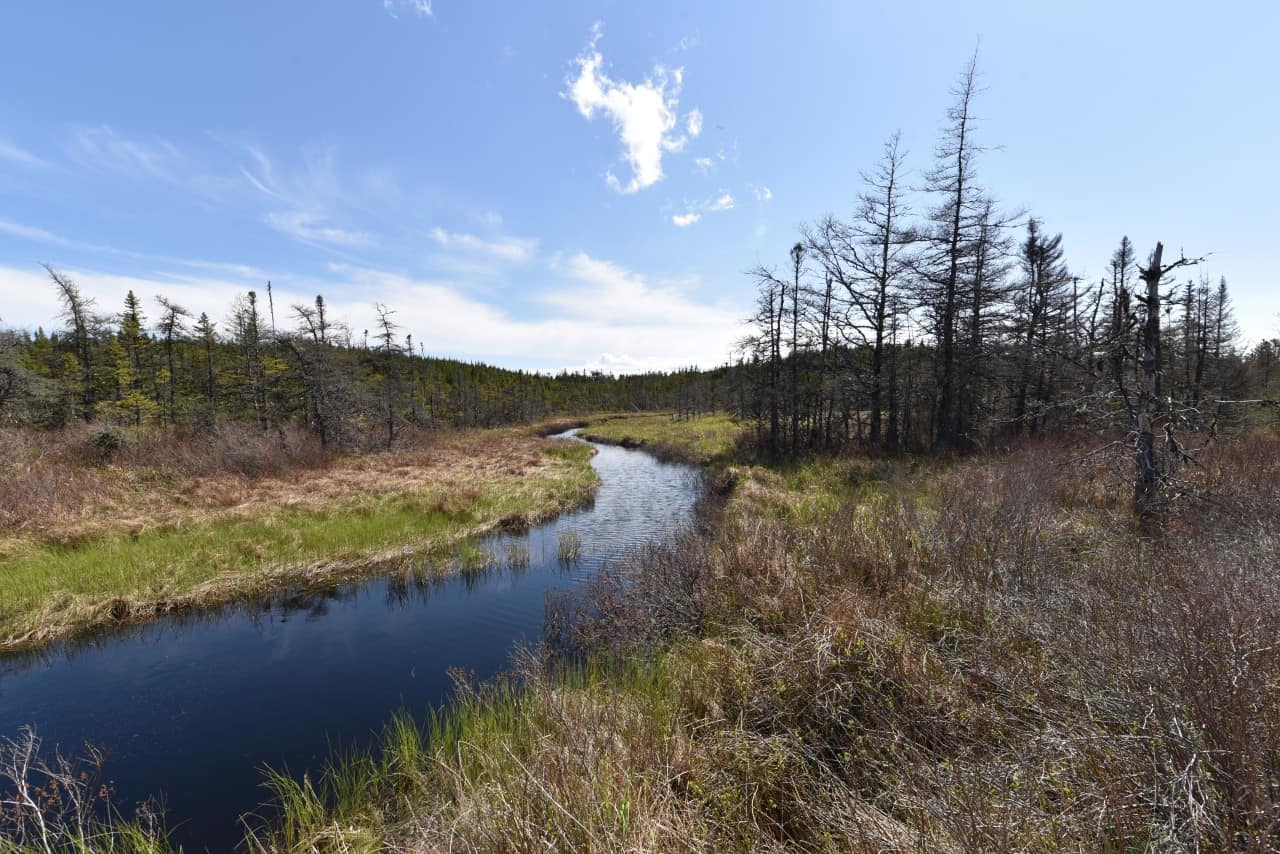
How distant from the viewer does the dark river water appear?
189 inches

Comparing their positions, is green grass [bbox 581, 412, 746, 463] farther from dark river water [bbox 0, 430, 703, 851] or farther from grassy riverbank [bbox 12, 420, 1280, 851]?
grassy riverbank [bbox 12, 420, 1280, 851]

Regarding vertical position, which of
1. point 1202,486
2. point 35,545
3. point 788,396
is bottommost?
point 35,545

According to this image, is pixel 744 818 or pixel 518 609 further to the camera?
pixel 518 609

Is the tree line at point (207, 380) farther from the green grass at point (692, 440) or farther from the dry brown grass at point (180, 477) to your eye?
the green grass at point (692, 440)

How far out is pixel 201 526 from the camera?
1127 centimetres

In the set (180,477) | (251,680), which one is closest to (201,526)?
(180,477)

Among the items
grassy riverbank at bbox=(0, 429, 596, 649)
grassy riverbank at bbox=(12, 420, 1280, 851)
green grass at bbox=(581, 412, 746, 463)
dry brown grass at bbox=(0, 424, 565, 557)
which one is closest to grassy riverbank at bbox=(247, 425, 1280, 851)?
grassy riverbank at bbox=(12, 420, 1280, 851)

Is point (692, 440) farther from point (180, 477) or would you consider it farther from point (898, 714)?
point (898, 714)

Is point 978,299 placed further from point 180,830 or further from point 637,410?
point 637,410

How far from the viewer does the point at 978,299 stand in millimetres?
17703

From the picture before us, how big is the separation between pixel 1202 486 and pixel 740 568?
8833 millimetres

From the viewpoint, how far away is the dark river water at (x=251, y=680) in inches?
Answer: 189

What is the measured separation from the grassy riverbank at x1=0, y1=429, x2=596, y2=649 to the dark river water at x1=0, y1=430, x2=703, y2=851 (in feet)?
2.98

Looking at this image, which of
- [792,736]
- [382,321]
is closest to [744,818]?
[792,736]
